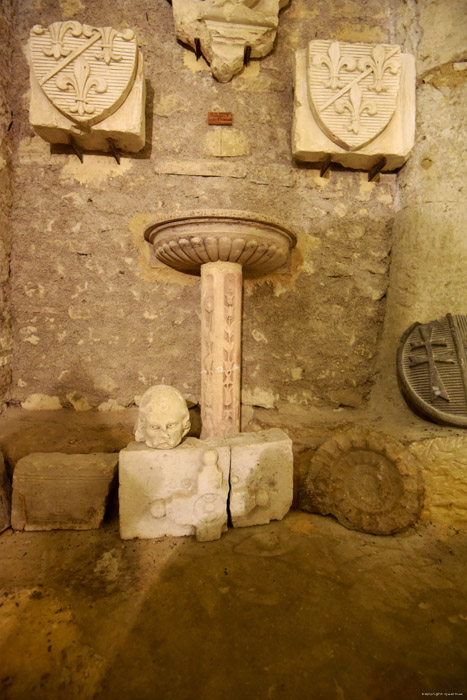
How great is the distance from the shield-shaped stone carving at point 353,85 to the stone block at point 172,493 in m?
2.21

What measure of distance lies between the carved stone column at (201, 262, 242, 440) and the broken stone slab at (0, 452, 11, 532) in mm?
1097

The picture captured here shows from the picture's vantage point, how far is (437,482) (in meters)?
1.76

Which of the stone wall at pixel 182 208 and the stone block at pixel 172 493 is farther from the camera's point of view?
the stone wall at pixel 182 208

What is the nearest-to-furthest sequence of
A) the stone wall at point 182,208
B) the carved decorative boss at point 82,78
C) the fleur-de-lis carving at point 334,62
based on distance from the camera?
1. the carved decorative boss at point 82,78
2. the fleur-de-lis carving at point 334,62
3. the stone wall at point 182,208

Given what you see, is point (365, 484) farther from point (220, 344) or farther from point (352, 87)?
point (352, 87)

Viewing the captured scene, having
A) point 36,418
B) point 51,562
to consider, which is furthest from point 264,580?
point 36,418

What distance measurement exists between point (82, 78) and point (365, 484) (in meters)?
2.88

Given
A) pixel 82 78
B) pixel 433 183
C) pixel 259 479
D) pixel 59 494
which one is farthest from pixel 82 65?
pixel 259 479

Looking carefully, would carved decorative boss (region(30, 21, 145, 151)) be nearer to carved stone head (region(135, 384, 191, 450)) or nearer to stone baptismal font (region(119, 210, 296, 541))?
stone baptismal font (region(119, 210, 296, 541))

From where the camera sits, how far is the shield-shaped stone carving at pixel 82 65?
2031 millimetres

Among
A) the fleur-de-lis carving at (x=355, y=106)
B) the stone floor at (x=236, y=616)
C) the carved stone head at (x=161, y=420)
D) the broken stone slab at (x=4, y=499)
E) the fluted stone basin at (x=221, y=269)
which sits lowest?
the stone floor at (x=236, y=616)

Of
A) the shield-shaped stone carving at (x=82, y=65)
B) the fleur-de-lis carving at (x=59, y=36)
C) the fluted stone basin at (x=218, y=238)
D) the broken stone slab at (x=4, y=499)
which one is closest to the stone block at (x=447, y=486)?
the fluted stone basin at (x=218, y=238)

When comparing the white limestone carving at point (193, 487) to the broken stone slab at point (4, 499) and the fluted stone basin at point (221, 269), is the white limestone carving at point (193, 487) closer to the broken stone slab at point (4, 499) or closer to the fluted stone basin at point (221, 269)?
the fluted stone basin at point (221, 269)

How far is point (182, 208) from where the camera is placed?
2385 millimetres
